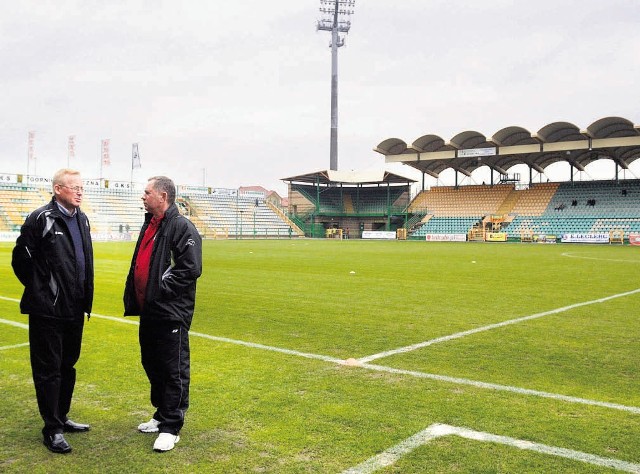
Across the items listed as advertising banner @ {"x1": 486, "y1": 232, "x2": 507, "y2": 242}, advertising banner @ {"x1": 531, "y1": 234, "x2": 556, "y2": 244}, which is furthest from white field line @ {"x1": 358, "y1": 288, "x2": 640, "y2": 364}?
advertising banner @ {"x1": 486, "y1": 232, "x2": 507, "y2": 242}

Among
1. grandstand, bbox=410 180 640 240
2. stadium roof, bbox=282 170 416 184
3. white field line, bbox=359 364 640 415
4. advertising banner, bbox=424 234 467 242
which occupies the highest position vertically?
stadium roof, bbox=282 170 416 184

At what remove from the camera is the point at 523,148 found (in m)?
55.0

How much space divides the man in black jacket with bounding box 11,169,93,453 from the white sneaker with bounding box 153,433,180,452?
64cm

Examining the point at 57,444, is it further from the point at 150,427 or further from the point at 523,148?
the point at 523,148

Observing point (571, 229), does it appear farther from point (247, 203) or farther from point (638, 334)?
point (638, 334)

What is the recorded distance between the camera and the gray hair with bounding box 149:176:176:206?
4.39m

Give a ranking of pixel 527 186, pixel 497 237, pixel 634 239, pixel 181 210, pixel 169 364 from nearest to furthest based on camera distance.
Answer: pixel 169 364 < pixel 634 239 < pixel 497 237 < pixel 527 186 < pixel 181 210

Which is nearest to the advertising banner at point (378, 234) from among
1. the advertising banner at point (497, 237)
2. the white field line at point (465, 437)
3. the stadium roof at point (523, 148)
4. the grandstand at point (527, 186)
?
the grandstand at point (527, 186)

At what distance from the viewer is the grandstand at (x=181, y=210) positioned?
5888 centimetres

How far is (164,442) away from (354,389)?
1.97m

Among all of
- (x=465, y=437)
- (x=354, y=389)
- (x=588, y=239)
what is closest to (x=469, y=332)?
(x=354, y=389)

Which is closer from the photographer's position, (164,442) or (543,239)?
(164,442)

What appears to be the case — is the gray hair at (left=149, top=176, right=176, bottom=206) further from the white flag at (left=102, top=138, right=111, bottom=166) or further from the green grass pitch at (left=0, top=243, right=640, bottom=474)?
the white flag at (left=102, top=138, right=111, bottom=166)

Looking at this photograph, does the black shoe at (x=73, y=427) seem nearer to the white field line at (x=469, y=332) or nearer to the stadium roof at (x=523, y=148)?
the white field line at (x=469, y=332)
